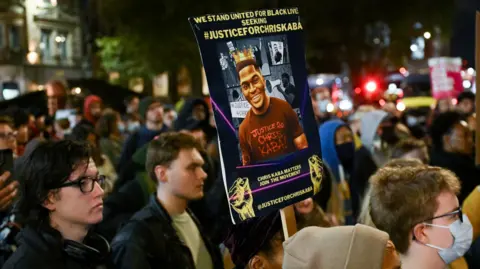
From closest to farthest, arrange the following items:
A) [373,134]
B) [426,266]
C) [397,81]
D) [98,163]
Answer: [426,266] < [98,163] < [373,134] < [397,81]

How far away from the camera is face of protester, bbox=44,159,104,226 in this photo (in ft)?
12.6

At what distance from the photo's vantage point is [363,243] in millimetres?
2646

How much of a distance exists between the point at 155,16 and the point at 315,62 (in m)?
12.0

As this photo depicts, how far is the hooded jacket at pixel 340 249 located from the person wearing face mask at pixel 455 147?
4.99 m

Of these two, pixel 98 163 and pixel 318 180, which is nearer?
pixel 318 180

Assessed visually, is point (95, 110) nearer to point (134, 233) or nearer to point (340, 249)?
point (134, 233)

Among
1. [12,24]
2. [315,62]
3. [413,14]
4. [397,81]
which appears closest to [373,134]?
[413,14]

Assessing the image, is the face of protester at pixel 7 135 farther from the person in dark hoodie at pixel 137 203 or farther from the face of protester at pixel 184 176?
the face of protester at pixel 184 176

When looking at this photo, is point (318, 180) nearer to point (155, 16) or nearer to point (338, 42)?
point (155, 16)

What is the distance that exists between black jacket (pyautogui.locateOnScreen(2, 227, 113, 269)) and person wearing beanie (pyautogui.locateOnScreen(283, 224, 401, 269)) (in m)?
1.37

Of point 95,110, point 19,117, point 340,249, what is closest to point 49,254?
point 340,249

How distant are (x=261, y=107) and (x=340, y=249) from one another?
1.37 metres

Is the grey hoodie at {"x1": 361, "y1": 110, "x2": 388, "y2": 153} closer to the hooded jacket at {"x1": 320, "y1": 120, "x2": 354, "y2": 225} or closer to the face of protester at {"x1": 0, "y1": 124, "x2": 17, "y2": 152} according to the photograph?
the hooded jacket at {"x1": 320, "y1": 120, "x2": 354, "y2": 225}

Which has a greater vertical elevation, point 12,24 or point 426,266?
point 12,24
